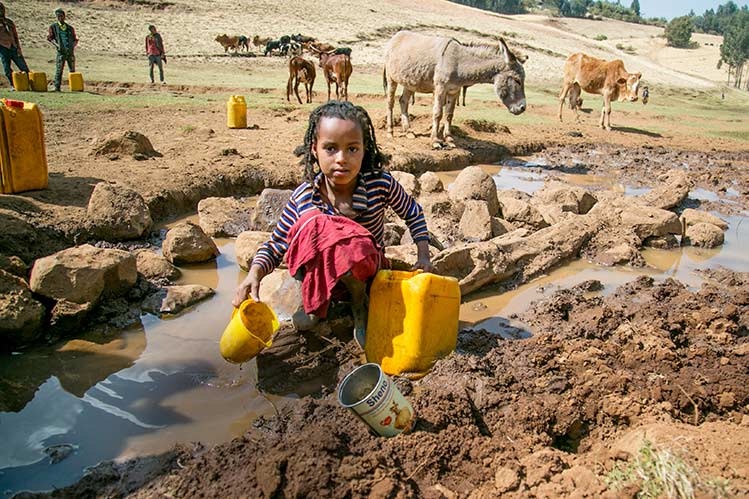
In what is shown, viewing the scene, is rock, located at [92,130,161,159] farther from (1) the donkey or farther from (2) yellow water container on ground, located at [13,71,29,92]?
(2) yellow water container on ground, located at [13,71,29,92]

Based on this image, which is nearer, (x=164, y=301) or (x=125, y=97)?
(x=164, y=301)

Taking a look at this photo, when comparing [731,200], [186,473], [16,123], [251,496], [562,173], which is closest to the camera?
[251,496]

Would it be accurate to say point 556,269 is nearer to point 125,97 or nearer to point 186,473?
point 186,473

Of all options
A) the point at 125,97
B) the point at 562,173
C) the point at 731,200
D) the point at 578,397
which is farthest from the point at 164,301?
the point at 125,97

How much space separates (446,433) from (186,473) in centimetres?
111

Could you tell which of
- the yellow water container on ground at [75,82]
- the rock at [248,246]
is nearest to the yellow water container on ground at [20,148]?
the rock at [248,246]

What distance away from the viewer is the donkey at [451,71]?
1006 centimetres

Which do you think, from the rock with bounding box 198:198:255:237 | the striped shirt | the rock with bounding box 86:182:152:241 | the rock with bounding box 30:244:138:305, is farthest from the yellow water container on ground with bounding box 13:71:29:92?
the striped shirt

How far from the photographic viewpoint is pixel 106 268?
3807 millimetres

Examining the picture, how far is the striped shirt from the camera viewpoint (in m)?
3.12

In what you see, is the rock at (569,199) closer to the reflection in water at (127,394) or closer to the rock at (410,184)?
the rock at (410,184)

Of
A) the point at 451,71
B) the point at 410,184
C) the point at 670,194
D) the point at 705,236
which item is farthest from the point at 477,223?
the point at 451,71

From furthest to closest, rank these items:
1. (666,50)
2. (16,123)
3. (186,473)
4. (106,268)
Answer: (666,50) < (16,123) < (106,268) < (186,473)

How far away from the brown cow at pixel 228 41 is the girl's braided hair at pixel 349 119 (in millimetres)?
28810
